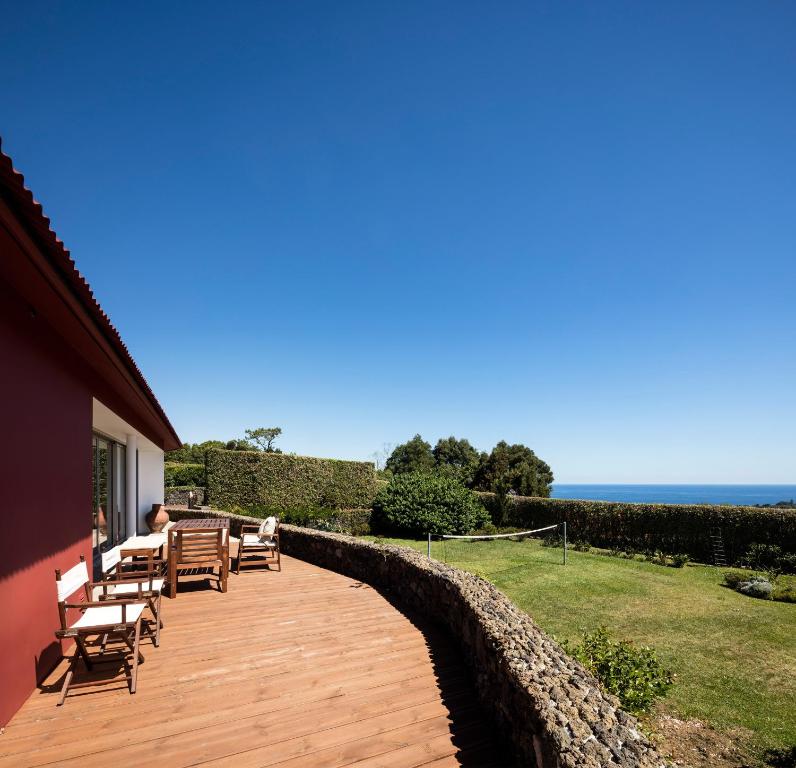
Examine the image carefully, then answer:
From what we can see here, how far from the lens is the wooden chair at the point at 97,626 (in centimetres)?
403

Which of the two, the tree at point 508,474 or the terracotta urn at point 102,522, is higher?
the terracotta urn at point 102,522

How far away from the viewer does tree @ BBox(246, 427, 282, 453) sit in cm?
5372

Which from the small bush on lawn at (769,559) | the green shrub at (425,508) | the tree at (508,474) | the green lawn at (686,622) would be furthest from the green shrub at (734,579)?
the tree at (508,474)

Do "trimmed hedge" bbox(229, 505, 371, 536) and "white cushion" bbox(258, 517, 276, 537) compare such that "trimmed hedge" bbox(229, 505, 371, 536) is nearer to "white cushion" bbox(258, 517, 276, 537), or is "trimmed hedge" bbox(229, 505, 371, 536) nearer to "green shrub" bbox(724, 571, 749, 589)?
"white cushion" bbox(258, 517, 276, 537)

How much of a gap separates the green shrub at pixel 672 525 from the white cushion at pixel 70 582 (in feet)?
55.9

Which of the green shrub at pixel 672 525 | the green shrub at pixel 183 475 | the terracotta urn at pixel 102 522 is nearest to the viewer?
the terracotta urn at pixel 102 522

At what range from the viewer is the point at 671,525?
16438mm

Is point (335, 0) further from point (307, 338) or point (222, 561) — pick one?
point (307, 338)

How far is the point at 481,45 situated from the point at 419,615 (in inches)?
390

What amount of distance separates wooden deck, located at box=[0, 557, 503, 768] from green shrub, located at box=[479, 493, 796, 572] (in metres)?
14.0

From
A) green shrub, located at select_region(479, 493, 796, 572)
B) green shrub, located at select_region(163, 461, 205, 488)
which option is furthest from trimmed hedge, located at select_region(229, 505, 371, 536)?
green shrub, located at select_region(163, 461, 205, 488)

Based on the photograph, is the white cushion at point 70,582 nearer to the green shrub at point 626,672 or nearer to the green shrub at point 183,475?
the green shrub at point 626,672

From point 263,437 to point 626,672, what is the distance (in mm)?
52244

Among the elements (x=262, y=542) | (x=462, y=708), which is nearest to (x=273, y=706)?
(x=462, y=708)
